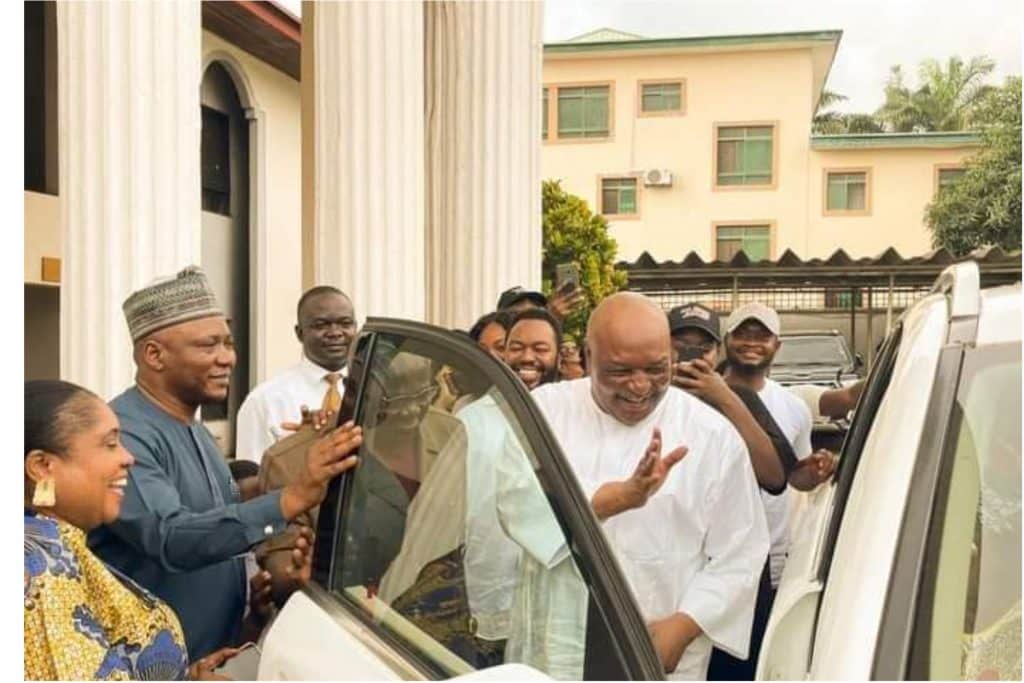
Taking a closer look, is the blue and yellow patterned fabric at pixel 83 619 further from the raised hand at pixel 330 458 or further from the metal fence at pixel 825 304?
the metal fence at pixel 825 304

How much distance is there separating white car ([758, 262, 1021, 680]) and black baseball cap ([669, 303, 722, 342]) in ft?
7.46

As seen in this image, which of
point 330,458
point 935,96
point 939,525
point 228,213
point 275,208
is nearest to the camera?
point 939,525

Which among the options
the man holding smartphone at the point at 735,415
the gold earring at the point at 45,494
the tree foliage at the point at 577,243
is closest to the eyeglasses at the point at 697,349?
the man holding smartphone at the point at 735,415

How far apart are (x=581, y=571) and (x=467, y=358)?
1.49 ft

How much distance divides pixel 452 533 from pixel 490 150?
6684 millimetres

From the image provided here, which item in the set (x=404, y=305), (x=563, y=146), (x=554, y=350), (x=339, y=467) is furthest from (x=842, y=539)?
(x=563, y=146)

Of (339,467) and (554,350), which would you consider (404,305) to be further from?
(339,467)

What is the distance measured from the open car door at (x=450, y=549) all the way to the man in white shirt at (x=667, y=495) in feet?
1.33

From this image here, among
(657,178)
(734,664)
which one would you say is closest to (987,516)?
(734,664)

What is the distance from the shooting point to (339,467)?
6.89ft

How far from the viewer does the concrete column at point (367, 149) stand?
6590 millimetres

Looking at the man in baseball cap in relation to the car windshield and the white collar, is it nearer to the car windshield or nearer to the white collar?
the white collar

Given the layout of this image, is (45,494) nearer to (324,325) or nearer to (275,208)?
(324,325)

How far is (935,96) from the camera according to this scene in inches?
1772
